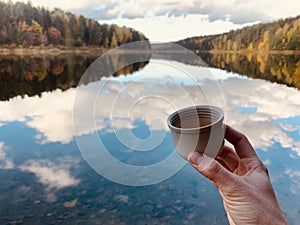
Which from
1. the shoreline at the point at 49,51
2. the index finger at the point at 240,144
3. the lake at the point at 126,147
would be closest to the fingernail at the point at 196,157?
the lake at the point at 126,147

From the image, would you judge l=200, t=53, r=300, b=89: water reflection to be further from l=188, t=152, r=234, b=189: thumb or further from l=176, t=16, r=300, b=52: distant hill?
l=176, t=16, r=300, b=52: distant hill

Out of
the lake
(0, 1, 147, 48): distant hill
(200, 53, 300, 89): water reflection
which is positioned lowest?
(200, 53, 300, 89): water reflection

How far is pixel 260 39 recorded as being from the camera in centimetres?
5588

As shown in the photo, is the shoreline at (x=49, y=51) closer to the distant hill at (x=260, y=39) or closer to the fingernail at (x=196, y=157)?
the distant hill at (x=260, y=39)

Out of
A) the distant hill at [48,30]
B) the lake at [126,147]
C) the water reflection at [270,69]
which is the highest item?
the distant hill at [48,30]

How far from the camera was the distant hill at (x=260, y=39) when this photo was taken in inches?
1763

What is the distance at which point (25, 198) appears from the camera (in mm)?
4074

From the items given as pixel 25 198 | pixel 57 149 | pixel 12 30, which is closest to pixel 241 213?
pixel 25 198

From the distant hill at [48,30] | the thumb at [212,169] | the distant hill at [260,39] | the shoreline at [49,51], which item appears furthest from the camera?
the distant hill at [260,39]

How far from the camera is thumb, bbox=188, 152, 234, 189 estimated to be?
133 centimetres

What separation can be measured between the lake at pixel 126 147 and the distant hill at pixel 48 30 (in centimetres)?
3330

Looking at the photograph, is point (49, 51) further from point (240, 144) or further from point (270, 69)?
point (240, 144)

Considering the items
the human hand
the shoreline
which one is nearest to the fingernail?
the human hand

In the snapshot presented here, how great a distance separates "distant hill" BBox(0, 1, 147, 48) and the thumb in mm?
40349
